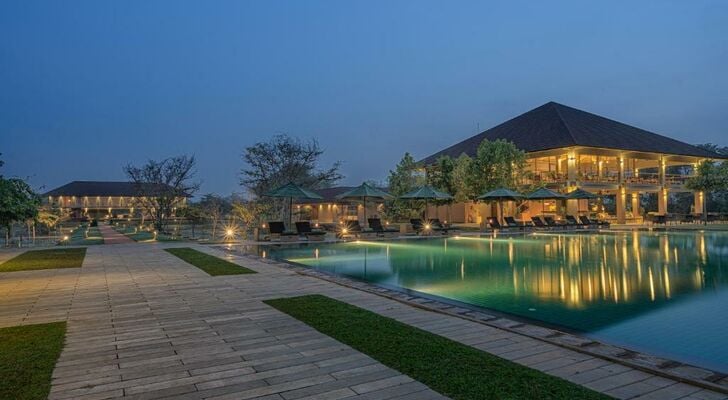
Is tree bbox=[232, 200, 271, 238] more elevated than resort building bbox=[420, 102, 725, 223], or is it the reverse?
resort building bbox=[420, 102, 725, 223]

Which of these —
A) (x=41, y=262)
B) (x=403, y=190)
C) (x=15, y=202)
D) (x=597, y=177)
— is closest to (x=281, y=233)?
(x=41, y=262)

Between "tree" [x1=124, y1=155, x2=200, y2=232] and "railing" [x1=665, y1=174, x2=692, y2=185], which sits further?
"railing" [x1=665, y1=174, x2=692, y2=185]

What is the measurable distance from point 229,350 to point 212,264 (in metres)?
6.87

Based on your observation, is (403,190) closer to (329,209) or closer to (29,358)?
(329,209)

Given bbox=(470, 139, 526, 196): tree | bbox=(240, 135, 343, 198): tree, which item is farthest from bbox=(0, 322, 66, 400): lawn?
bbox=(470, 139, 526, 196): tree

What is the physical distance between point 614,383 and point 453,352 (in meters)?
1.22

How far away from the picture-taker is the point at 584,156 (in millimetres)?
33906

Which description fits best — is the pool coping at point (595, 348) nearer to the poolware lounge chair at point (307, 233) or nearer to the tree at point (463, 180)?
the poolware lounge chair at point (307, 233)

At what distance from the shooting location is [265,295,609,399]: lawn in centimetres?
297

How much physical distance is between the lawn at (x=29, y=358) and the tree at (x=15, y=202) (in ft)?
40.6

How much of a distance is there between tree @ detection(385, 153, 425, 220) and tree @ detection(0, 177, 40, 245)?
19163 mm

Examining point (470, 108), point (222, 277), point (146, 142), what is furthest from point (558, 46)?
point (222, 277)

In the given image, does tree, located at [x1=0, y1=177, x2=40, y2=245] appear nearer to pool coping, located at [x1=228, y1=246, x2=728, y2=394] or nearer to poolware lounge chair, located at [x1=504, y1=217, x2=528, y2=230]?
pool coping, located at [x1=228, y1=246, x2=728, y2=394]

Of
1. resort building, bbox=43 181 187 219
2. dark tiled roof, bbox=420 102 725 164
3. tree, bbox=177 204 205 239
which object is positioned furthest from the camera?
resort building, bbox=43 181 187 219
